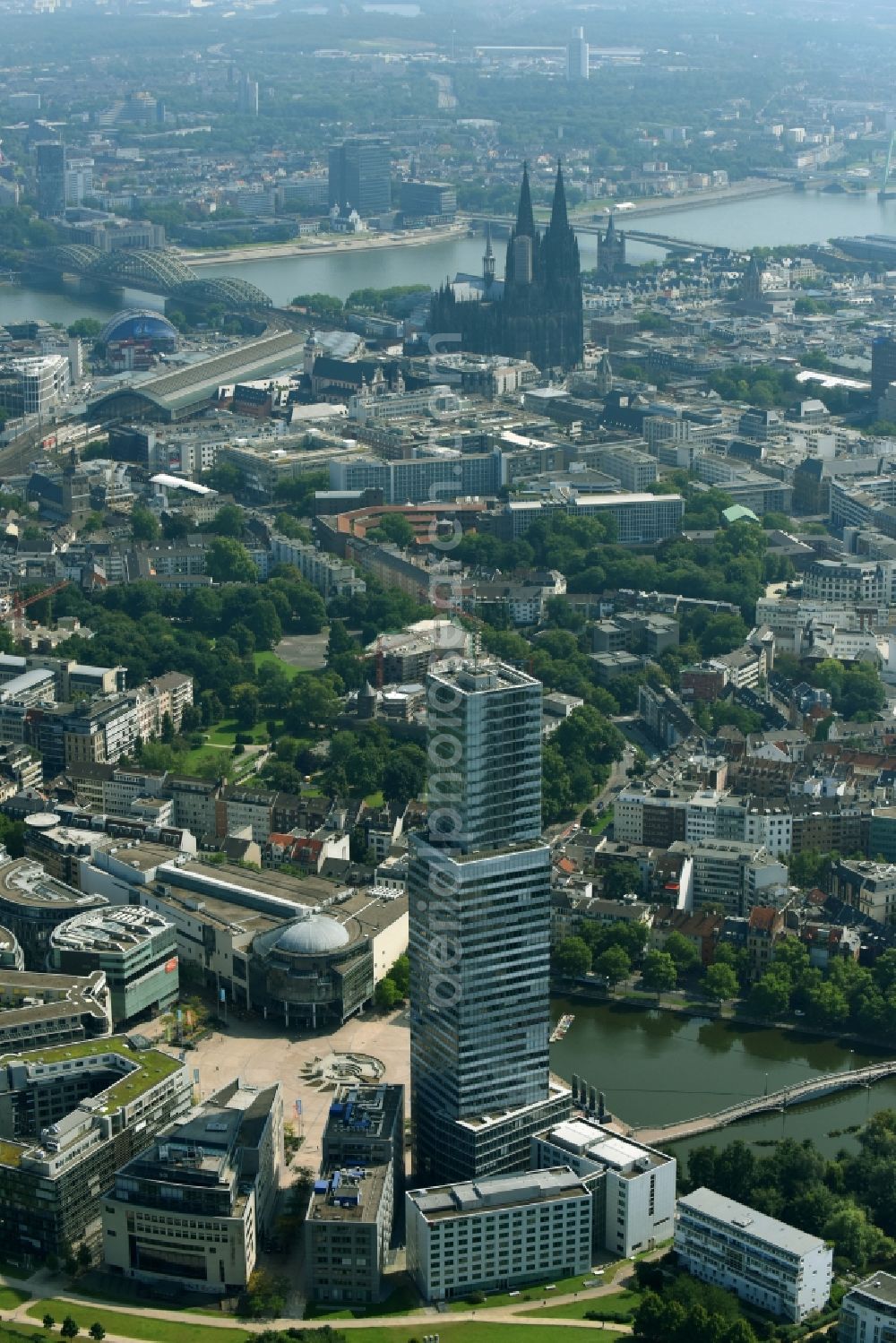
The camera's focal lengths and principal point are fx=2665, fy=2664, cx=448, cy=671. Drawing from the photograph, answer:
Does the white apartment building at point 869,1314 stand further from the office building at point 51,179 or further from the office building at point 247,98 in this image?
the office building at point 247,98

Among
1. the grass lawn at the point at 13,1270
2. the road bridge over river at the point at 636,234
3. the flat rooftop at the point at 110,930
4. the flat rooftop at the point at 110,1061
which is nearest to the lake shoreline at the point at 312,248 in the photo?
the road bridge over river at the point at 636,234

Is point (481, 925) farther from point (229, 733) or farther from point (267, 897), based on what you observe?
point (229, 733)

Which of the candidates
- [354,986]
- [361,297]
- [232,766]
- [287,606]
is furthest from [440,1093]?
[361,297]

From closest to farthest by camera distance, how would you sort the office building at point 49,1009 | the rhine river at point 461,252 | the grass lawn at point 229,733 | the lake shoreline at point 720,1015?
the office building at point 49,1009, the lake shoreline at point 720,1015, the grass lawn at point 229,733, the rhine river at point 461,252

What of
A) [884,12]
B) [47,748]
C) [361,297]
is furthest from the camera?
[884,12]

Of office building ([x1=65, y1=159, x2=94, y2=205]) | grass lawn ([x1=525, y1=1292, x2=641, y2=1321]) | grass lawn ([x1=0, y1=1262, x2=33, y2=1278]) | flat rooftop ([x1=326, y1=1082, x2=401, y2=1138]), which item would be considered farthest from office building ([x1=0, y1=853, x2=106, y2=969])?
office building ([x1=65, y1=159, x2=94, y2=205])

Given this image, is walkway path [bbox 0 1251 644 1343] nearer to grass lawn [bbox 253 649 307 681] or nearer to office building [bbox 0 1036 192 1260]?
office building [bbox 0 1036 192 1260]

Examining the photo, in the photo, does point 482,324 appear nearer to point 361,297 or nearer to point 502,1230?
point 361,297

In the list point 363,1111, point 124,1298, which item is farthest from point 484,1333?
point 124,1298
